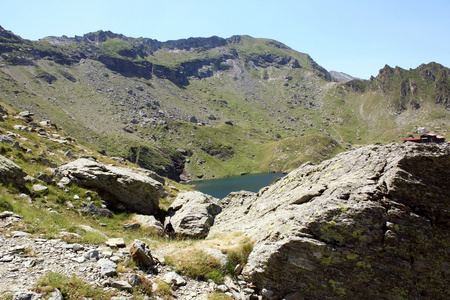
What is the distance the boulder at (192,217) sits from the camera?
67.8 ft

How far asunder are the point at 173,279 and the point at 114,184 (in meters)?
13.5

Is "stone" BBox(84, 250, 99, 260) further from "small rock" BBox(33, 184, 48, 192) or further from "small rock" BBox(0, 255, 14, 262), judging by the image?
"small rock" BBox(33, 184, 48, 192)

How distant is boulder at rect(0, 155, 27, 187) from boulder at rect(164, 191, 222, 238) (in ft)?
37.0

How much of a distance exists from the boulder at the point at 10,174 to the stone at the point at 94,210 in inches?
160

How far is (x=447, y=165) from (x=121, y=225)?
19.9 m

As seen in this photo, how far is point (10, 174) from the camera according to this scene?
15945 millimetres

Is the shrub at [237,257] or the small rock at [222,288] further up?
the shrub at [237,257]

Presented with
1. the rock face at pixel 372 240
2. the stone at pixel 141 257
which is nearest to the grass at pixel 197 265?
the stone at pixel 141 257

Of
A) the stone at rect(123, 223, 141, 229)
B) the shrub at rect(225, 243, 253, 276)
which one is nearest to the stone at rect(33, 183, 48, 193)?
the stone at rect(123, 223, 141, 229)

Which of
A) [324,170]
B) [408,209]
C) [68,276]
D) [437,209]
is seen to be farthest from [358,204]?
[68,276]

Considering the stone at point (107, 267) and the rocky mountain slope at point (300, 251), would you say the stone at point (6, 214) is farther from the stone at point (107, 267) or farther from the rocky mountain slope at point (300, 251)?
the stone at point (107, 267)

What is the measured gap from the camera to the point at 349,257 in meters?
11.0

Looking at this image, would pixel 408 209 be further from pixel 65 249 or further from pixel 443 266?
pixel 65 249

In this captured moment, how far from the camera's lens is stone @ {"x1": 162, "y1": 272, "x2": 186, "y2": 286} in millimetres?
10784
